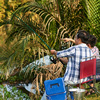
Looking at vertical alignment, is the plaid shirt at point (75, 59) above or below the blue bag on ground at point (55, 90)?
above

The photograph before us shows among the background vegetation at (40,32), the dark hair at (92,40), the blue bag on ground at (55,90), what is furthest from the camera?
the background vegetation at (40,32)

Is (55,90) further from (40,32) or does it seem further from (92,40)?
(40,32)

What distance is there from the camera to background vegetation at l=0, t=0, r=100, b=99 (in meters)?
5.83

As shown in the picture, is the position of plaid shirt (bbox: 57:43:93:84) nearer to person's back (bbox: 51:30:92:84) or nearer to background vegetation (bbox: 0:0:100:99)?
person's back (bbox: 51:30:92:84)

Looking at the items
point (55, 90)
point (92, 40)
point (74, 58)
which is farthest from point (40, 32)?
point (55, 90)

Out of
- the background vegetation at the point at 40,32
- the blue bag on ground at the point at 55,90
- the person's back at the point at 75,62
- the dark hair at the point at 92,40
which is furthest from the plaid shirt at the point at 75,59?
the background vegetation at the point at 40,32

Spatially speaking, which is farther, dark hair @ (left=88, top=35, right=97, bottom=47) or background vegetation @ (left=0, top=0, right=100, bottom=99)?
background vegetation @ (left=0, top=0, right=100, bottom=99)

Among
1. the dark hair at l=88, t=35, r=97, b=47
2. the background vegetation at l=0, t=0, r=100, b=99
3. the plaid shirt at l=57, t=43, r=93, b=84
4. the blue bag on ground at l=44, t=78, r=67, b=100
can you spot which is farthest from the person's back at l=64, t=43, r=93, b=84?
the background vegetation at l=0, t=0, r=100, b=99

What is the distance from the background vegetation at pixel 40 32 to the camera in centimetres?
583

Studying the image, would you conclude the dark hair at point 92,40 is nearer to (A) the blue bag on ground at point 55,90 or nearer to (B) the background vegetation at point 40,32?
(B) the background vegetation at point 40,32

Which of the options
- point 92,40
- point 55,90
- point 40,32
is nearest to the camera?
point 55,90

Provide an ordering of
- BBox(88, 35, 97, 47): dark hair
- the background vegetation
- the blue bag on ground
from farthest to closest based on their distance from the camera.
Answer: the background vegetation → BBox(88, 35, 97, 47): dark hair → the blue bag on ground

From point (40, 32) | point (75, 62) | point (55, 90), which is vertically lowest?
point (55, 90)

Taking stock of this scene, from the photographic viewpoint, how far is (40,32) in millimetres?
6242
